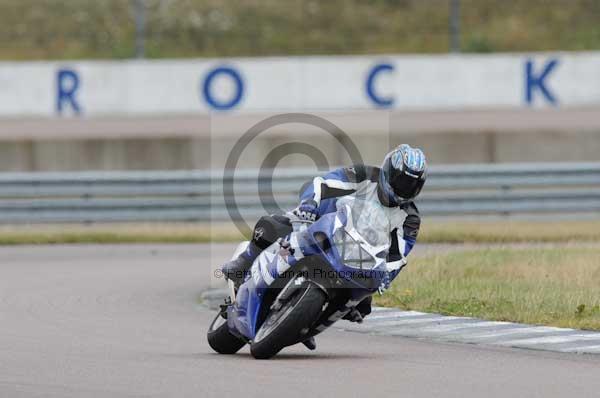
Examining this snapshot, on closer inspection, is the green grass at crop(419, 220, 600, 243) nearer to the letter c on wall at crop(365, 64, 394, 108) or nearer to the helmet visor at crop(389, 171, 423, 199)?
A: the letter c on wall at crop(365, 64, 394, 108)

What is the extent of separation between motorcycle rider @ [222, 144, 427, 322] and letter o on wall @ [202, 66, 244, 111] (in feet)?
62.2

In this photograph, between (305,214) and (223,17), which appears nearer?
(305,214)

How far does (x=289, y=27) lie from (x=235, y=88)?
5.79 metres

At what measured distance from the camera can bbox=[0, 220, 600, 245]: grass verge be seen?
62.0 feet

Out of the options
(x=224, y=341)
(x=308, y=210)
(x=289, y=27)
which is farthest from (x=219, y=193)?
(x=289, y=27)

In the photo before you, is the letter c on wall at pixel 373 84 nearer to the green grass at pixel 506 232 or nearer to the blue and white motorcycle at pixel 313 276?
the green grass at pixel 506 232

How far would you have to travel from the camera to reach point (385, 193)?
8.76 m

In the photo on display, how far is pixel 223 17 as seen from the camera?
35219 millimetres

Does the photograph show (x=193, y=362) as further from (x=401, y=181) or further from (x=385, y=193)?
(x=401, y=181)

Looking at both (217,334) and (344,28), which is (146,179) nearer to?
(217,334)

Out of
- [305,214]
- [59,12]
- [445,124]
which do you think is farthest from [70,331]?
[59,12]

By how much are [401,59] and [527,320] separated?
17.1m

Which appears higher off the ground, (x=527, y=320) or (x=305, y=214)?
(x=305, y=214)

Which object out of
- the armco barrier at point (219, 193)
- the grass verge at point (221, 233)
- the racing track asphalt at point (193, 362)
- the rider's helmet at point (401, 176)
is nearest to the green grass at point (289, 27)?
the armco barrier at point (219, 193)
